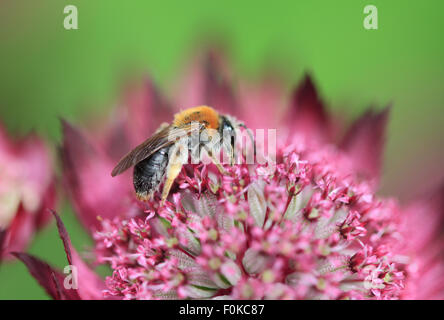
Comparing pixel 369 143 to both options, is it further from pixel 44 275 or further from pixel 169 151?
pixel 44 275

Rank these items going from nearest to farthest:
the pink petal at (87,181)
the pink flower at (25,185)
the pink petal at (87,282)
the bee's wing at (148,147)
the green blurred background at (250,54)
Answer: the bee's wing at (148,147) → the pink petal at (87,282) → the pink petal at (87,181) → the pink flower at (25,185) → the green blurred background at (250,54)

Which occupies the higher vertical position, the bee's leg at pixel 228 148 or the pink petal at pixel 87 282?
the bee's leg at pixel 228 148

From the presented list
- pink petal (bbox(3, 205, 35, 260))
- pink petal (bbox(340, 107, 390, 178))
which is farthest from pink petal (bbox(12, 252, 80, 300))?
pink petal (bbox(340, 107, 390, 178))

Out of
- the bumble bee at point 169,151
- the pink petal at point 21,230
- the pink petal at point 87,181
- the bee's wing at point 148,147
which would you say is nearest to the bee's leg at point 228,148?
the bumble bee at point 169,151

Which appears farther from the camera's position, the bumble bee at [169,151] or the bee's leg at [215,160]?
the bee's leg at [215,160]

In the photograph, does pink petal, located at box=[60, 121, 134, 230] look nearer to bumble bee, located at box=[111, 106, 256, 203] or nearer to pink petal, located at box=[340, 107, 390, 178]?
bumble bee, located at box=[111, 106, 256, 203]

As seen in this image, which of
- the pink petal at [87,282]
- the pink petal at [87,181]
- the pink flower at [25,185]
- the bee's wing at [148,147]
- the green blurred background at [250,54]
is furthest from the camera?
the green blurred background at [250,54]

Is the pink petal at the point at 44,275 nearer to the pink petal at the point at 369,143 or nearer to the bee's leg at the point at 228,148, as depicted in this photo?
the bee's leg at the point at 228,148
